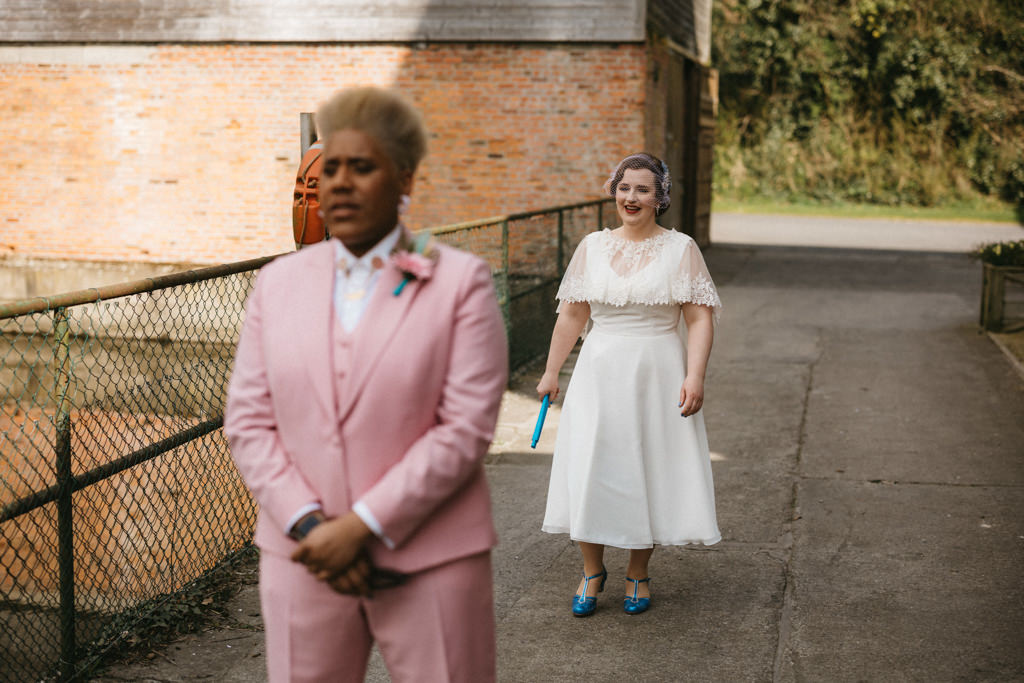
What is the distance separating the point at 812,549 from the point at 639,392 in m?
1.49

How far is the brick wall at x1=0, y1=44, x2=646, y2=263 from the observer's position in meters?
14.3

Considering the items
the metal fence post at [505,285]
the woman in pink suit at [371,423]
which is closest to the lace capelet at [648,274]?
the woman in pink suit at [371,423]

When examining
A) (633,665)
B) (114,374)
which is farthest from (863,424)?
(114,374)

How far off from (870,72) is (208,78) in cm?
2413

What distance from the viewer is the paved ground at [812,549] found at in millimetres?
4336

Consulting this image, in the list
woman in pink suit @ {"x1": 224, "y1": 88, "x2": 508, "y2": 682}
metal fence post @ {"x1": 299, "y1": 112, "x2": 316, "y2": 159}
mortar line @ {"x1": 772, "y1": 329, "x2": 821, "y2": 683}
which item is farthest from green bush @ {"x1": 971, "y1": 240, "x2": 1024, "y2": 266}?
woman in pink suit @ {"x1": 224, "y1": 88, "x2": 508, "y2": 682}

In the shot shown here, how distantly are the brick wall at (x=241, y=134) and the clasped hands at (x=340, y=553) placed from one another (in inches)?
486

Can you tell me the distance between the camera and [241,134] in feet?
50.4

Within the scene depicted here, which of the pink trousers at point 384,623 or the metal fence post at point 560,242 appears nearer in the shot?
the pink trousers at point 384,623

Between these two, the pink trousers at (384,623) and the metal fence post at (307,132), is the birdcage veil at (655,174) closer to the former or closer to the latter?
the metal fence post at (307,132)

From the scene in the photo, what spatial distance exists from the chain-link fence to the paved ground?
50 cm

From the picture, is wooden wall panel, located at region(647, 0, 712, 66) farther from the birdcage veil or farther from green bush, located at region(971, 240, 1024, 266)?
the birdcage veil

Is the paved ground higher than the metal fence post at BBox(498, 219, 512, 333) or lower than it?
lower

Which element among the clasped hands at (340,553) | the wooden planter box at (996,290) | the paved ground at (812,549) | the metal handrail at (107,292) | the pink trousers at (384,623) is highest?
the metal handrail at (107,292)
